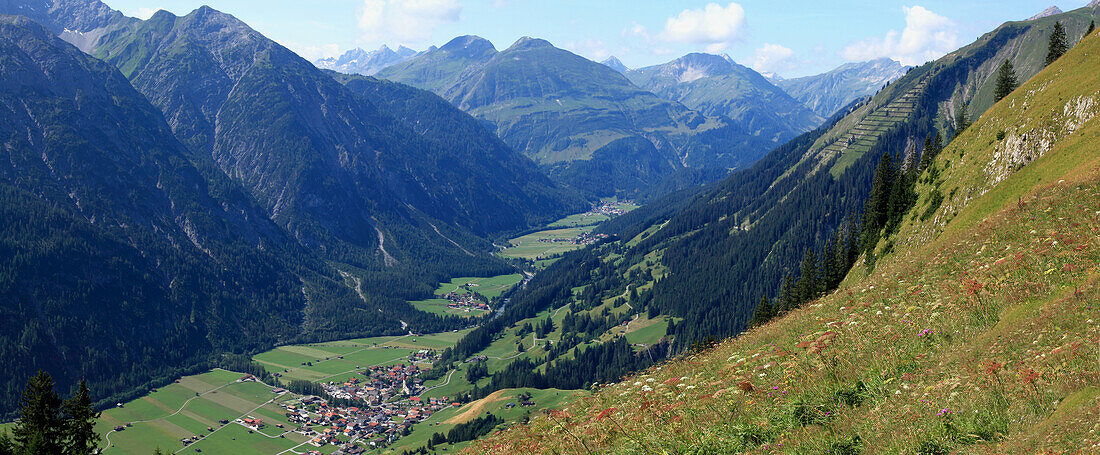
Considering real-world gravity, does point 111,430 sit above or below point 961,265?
below

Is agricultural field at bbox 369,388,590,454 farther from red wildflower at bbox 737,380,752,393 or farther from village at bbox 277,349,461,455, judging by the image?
red wildflower at bbox 737,380,752,393

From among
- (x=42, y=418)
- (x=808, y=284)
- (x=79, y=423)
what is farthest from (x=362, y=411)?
(x=808, y=284)

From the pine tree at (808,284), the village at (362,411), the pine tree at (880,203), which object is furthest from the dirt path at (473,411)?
the pine tree at (880,203)

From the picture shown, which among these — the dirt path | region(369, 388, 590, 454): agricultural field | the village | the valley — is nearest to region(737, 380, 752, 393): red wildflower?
the valley

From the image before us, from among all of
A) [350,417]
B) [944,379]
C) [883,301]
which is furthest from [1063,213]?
[350,417]

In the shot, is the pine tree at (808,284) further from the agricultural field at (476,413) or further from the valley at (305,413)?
the valley at (305,413)

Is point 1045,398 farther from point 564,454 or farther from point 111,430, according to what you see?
point 111,430
